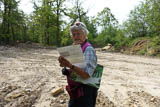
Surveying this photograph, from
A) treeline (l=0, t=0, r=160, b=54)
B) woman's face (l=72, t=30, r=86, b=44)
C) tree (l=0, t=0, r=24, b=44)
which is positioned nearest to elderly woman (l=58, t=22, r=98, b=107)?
woman's face (l=72, t=30, r=86, b=44)

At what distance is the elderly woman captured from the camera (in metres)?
1.34

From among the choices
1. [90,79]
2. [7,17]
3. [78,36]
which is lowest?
[90,79]

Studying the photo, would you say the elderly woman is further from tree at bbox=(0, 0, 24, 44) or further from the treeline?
tree at bbox=(0, 0, 24, 44)

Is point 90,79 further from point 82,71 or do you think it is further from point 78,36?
point 78,36

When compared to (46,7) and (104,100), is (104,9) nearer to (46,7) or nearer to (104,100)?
(46,7)

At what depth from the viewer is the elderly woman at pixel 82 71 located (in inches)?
52.9

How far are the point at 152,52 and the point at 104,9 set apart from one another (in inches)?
799

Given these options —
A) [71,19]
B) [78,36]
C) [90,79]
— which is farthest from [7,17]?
[90,79]

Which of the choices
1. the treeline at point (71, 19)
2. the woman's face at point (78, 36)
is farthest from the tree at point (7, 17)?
the woman's face at point (78, 36)

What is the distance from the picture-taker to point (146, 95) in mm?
3734

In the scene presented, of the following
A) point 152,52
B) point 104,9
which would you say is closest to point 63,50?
point 152,52

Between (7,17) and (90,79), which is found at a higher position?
(7,17)

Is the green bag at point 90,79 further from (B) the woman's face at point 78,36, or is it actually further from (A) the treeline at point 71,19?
(A) the treeline at point 71,19

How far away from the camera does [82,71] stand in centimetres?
133
